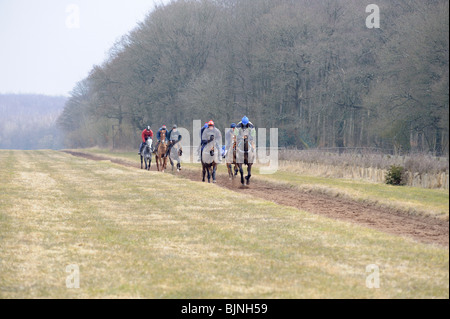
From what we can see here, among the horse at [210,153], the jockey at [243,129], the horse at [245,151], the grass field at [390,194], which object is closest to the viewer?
the grass field at [390,194]

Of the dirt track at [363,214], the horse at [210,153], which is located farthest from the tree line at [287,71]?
the horse at [210,153]

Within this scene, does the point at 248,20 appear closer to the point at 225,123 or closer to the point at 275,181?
the point at 225,123

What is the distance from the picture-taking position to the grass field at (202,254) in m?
6.75

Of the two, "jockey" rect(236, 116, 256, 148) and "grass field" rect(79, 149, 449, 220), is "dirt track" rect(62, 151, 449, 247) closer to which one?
"grass field" rect(79, 149, 449, 220)

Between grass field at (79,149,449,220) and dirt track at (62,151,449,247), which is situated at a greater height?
grass field at (79,149,449,220)

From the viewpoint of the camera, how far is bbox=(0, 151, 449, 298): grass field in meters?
6.75

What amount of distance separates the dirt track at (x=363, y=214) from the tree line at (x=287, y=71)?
8.46 metres

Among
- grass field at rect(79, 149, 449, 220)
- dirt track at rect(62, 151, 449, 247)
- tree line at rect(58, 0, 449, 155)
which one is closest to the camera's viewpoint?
dirt track at rect(62, 151, 449, 247)

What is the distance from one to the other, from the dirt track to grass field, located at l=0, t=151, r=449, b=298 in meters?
0.84

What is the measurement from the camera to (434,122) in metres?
25.2

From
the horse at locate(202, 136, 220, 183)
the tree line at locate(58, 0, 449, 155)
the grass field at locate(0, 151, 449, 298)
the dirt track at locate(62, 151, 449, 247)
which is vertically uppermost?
the tree line at locate(58, 0, 449, 155)

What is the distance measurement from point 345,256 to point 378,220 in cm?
463

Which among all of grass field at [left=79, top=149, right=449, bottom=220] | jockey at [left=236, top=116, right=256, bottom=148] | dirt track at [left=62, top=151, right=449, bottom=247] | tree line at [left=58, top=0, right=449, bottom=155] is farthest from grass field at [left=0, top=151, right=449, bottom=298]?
tree line at [left=58, top=0, right=449, bottom=155]

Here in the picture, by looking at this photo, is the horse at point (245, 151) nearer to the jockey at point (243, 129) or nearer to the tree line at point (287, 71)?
the jockey at point (243, 129)
